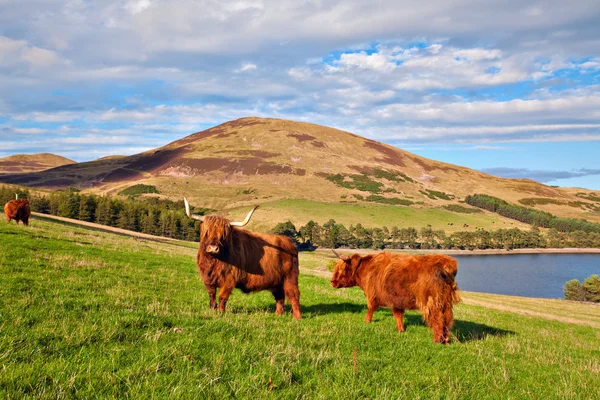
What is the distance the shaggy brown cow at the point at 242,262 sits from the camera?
9.88m

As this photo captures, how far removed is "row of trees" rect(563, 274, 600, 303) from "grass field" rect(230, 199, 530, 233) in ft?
261

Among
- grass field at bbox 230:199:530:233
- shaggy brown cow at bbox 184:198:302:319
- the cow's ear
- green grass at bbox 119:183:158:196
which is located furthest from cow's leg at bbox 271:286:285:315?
green grass at bbox 119:183:158:196

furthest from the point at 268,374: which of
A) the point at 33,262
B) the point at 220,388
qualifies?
the point at 33,262

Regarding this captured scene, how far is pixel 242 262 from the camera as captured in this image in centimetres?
1027

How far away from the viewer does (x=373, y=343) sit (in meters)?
8.04

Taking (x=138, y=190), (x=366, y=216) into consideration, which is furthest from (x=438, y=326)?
(x=138, y=190)

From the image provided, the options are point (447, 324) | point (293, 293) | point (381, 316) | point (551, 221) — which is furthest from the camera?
point (551, 221)

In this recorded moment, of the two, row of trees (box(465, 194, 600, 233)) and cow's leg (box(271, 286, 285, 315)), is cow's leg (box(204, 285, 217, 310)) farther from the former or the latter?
row of trees (box(465, 194, 600, 233))

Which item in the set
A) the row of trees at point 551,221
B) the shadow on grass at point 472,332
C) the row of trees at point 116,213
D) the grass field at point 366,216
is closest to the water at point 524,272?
the grass field at point 366,216

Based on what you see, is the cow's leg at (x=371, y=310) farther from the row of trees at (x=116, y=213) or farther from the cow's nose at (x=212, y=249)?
the row of trees at (x=116, y=213)

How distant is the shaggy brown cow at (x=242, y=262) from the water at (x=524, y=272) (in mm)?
83217

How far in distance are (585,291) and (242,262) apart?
82795 mm

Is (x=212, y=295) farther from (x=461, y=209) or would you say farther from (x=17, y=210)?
(x=461, y=209)

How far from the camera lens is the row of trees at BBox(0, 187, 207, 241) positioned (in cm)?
10056
